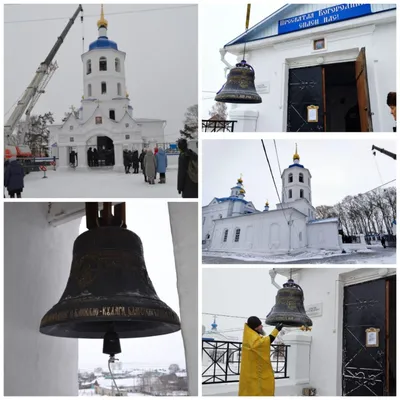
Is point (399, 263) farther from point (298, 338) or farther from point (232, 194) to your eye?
point (298, 338)

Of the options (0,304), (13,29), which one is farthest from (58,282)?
(13,29)

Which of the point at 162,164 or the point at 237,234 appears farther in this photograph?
the point at 237,234

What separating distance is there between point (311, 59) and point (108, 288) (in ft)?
6.70

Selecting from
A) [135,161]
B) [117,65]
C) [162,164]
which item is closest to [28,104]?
[117,65]

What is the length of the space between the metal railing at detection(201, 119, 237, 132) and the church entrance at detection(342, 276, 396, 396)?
1.39m

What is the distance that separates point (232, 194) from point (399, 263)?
941 mm

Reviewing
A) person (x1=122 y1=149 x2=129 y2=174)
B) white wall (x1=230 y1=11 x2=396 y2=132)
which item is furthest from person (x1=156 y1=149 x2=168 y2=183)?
white wall (x1=230 y1=11 x2=396 y2=132)

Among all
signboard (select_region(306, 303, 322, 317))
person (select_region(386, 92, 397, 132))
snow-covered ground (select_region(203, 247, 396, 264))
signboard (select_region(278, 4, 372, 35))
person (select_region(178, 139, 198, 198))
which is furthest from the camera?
signboard (select_region(306, 303, 322, 317))

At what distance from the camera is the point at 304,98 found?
3.91 meters

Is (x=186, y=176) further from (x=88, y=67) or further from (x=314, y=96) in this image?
(x=314, y=96)

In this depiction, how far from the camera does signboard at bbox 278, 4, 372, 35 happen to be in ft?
12.1

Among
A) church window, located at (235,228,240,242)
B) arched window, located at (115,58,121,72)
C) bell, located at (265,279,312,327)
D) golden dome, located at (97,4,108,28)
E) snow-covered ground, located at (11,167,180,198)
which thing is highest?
golden dome, located at (97,4,108,28)

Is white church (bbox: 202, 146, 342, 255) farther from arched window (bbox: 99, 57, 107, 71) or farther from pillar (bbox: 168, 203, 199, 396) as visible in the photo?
arched window (bbox: 99, 57, 107, 71)

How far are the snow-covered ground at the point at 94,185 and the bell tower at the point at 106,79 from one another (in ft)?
0.98
